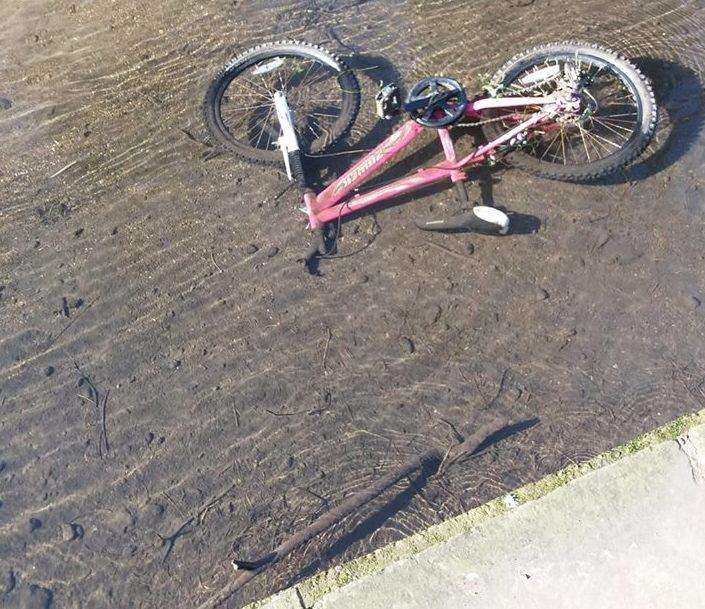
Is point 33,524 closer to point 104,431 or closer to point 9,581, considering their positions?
point 9,581

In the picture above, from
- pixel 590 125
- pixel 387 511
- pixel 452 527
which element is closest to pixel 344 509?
pixel 387 511

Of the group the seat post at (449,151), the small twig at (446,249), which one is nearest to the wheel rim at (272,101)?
the seat post at (449,151)

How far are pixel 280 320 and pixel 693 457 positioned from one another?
2276 millimetres

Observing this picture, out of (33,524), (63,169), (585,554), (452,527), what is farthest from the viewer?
(63,169)

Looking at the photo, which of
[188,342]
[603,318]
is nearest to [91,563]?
[188,342]

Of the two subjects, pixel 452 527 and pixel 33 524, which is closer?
pixel 452 527

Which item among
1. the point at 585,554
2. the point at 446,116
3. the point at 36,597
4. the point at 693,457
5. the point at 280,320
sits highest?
the point at 446,116

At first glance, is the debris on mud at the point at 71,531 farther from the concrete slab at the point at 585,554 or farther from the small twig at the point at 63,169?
the small twig at the point at 63,169

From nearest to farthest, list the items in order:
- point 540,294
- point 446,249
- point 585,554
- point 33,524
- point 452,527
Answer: point 585,554 < point 452,527 < point 33,524 < point 540,294 < point 446,249

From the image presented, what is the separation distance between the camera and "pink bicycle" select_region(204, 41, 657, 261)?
3.15 m

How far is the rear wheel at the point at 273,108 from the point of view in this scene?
3.53 m

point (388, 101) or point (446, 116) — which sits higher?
point (388, 101)

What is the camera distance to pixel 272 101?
374cm

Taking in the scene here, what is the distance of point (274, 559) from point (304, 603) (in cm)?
26
